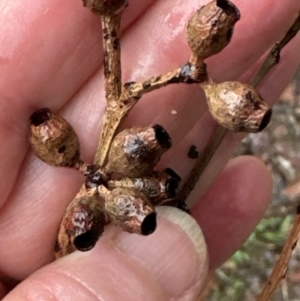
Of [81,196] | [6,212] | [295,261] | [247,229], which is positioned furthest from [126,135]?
[295,261]

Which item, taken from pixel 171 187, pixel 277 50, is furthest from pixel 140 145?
pixel 277 50

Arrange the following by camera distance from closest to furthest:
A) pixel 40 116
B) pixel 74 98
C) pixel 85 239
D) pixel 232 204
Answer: pixel 85 239
pixel 40 116
pixel 74 98
pixel 232 204

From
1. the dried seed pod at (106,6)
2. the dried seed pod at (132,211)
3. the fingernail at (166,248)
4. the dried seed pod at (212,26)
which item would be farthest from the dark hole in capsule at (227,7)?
the fingernail at (166,248)

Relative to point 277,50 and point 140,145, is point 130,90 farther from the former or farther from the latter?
point 277,50

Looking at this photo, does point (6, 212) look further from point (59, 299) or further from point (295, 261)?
point (295, 261)

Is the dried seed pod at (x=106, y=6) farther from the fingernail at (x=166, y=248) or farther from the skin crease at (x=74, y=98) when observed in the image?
the fingernail at (x=166, y=248)

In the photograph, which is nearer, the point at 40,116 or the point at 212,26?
the point at 212,26

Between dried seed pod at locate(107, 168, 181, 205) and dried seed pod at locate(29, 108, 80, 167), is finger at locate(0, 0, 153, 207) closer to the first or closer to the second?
dried seed pod at locate(29, 108, 80, 167)
